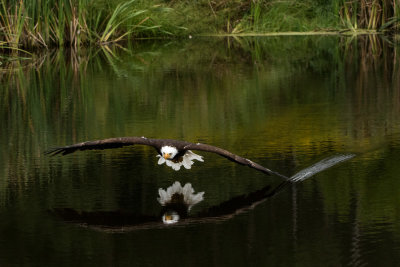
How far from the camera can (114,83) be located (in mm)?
13078

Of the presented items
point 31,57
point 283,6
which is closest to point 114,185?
point 31,57

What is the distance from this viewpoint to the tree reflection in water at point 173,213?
5352 millimetres

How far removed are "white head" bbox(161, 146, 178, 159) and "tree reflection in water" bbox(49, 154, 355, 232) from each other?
0.66 ft

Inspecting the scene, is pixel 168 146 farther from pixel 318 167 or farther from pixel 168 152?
pixel 318 167

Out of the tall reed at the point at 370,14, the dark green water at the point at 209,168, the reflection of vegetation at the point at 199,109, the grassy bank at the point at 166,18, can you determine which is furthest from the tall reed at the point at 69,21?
the tall reed at the point at 370,14

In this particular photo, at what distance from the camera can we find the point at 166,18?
23562 millimetres

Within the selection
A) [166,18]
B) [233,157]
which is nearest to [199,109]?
[233,157]

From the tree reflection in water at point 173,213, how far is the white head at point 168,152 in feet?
0.66

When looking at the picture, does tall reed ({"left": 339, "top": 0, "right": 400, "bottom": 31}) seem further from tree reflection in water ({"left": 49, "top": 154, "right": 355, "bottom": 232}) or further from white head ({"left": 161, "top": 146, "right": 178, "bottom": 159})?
tree reflection in water ({"left": 49, "top": 154, "right": 355, "bottom": 232})

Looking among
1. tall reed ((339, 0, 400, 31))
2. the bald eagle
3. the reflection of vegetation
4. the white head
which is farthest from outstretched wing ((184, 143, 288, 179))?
tall reed ((339, 0, 400, 31))

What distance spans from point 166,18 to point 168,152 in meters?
17.6

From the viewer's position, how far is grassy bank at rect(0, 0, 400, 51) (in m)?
17.7

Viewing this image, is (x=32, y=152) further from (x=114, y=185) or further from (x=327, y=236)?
(x=327, y=236)

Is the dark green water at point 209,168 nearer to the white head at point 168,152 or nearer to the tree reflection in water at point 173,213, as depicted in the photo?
the tree reflection in water at point 173,213
